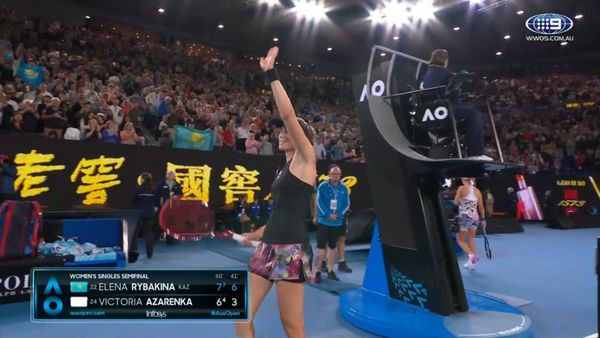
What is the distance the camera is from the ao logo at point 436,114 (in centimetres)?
402

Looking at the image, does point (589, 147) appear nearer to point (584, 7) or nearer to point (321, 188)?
point (584, 7)

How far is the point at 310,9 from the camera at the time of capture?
1575cm

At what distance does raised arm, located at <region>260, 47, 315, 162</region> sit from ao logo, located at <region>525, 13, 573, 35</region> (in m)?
17.7

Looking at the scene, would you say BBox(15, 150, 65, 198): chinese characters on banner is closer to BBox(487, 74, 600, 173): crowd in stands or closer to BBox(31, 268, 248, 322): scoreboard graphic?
BBox(31, 268, 248, 322): scoreboard graphic

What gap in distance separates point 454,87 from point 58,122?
7.55m

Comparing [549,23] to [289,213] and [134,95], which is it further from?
[289,213]

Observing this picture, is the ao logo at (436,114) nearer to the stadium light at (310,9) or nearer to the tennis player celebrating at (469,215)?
the tennis player celebrating at (469,215)

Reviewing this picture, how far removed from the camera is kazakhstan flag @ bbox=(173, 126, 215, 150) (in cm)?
994

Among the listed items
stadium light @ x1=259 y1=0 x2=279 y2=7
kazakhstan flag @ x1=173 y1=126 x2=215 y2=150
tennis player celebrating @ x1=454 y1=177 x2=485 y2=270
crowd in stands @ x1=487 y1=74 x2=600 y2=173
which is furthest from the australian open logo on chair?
kazakhstan flag @ x1=173 y1=126 x2=215 y2=150

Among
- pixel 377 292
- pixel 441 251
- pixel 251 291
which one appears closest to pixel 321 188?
pixel 377 292

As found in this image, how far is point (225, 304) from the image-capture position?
2436 mm

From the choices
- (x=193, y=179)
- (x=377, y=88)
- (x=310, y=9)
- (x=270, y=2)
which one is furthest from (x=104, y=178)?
(x=310, y=9)

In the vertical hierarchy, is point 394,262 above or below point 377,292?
above

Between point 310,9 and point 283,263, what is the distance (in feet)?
48.6
